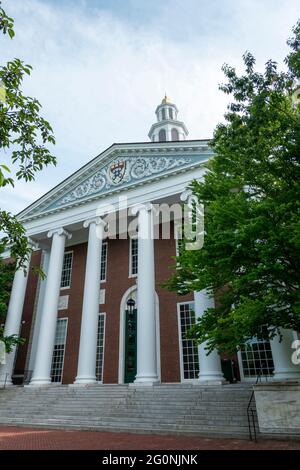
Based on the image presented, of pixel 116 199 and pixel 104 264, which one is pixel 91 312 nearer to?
pixel 104 264

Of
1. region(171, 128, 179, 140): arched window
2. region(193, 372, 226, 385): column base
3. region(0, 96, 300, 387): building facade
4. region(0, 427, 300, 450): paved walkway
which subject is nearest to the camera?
region(0, 427, 300, 450): paved walkway

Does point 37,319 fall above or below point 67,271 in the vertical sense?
below

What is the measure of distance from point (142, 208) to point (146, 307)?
5.44 meters

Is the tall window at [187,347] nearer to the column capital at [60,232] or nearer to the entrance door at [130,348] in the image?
the entrance door at [130,348]

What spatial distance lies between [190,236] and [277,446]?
5.71 meters

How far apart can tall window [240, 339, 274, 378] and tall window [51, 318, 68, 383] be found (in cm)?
1159

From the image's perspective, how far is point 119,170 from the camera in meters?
20.3

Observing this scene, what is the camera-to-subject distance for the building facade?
16.2 meters

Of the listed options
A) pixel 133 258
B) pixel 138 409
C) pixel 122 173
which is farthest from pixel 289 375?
pixel 122 173

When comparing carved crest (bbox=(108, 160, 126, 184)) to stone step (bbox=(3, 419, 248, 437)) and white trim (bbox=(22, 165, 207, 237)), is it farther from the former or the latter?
stone step (bbox=(3, 419, 248, 437))

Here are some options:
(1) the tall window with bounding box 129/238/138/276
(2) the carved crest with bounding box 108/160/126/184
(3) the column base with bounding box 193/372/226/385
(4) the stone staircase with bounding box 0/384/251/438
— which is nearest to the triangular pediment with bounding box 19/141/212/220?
(2) the carved crest with bounding box 108/160/126/184

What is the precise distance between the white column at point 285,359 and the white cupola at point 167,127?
25403 millimetres
